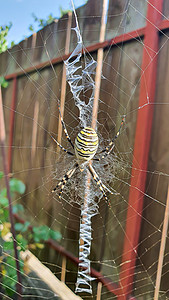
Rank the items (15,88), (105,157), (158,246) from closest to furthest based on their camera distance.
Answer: (158,246)
(105,157)
(15,88)

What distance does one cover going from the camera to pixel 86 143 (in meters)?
0.85

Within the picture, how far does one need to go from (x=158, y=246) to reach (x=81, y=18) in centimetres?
93

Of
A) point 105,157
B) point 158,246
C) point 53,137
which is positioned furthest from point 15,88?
point 158,246

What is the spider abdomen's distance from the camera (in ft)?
2.75

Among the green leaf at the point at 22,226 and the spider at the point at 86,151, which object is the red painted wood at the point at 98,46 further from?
the green leaf at the point at 22,226

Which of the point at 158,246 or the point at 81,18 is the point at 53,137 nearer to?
the point at 81,18

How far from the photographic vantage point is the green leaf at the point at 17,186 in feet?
4.07

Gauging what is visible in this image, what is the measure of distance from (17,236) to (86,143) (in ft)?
2.30

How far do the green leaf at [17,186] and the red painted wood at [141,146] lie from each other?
623 mm

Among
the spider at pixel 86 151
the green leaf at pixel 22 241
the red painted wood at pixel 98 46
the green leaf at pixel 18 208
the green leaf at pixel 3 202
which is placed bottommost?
the green leaf at pixel 22 241

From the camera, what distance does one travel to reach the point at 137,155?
0.85 m

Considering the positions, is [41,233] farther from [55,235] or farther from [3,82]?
[3,82]

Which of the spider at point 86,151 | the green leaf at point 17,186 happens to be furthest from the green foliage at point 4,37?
the green leaf at point 17,186

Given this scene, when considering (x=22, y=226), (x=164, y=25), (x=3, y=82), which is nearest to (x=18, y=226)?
(x=22, y=226)
